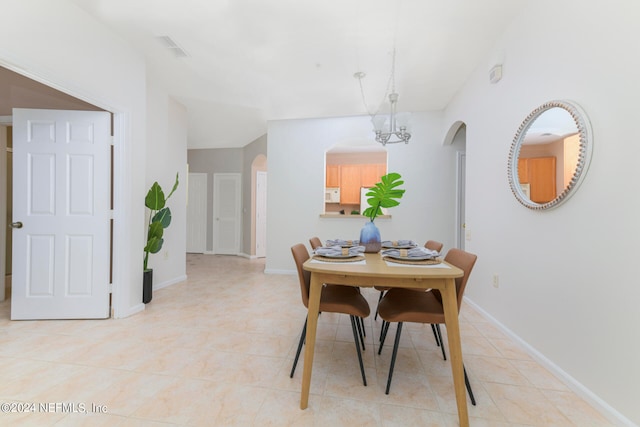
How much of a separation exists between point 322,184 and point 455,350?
3.45 m

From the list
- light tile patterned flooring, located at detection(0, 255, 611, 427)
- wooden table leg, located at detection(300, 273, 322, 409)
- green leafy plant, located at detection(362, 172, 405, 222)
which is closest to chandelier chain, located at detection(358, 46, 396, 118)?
green leafy plant, located at detection(362, 172, 405, 222)

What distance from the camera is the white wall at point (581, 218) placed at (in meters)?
1.29

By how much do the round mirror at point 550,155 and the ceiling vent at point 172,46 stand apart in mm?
3240

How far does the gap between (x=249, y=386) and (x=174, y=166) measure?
11.1 ft

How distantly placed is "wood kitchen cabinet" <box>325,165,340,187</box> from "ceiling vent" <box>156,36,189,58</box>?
4.23m

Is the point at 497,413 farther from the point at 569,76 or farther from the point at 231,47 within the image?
the point at 231,47

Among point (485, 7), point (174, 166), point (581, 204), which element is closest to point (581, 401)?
point (581, 204)

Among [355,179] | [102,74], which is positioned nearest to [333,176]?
[355,179]

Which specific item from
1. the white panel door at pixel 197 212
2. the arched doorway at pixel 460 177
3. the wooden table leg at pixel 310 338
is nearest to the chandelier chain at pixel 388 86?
the arched doorway at pixel 460 177

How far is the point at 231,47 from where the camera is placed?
8.76 feet

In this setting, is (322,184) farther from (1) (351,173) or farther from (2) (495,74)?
(2) (495,74)

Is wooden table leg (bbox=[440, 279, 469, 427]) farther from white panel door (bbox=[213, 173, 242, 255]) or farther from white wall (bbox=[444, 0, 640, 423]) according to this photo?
white panel door (bbox=[213, 173, 242, 255])

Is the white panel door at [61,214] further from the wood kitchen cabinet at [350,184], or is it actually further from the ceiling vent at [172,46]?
the wood kitchen cabinet at [350,184]

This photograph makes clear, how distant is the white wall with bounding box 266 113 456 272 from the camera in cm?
416
